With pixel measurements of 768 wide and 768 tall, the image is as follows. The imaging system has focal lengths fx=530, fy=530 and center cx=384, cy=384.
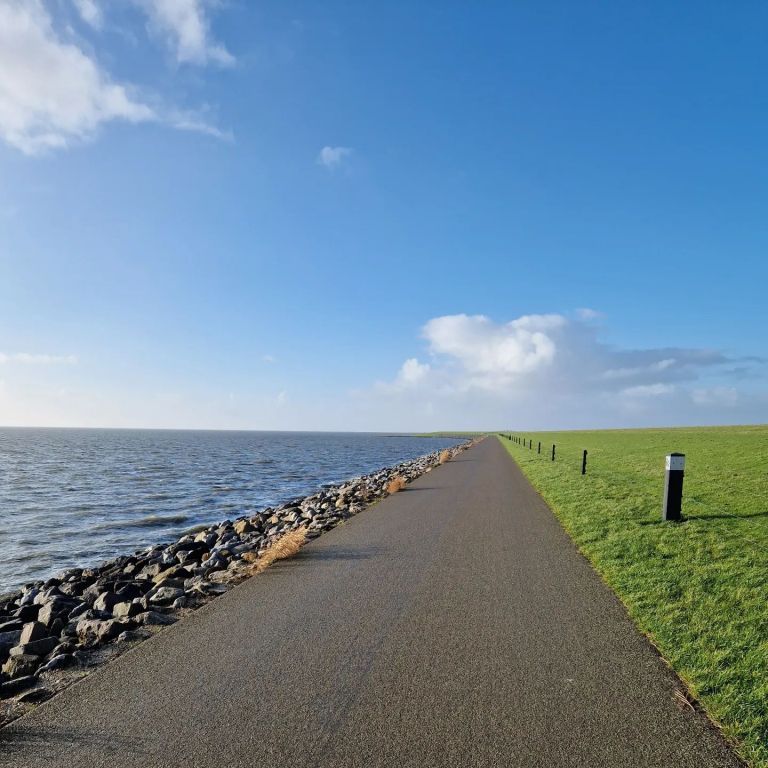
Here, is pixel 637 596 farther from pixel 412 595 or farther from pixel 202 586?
pixel 202 586

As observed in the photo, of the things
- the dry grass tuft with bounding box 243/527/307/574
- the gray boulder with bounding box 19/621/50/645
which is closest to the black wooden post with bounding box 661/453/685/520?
the dry grass tuft with bounding box 243/527/307/574

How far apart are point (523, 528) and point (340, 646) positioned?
655 cm

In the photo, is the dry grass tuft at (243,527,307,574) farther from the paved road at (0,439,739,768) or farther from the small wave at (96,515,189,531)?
the small wave at (96,515,189,531)

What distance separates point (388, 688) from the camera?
155 inches

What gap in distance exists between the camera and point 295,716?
3.57 meters

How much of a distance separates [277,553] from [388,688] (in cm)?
466

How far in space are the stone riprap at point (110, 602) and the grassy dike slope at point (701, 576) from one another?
4978 millimetres

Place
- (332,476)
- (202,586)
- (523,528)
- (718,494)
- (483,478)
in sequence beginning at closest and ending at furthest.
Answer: (202,586)
(523,528)
(718,494)
(483,478)
(332,476)

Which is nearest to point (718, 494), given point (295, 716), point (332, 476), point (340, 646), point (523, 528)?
point (523, 528)

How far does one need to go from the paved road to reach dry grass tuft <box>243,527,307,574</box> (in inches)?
35.3

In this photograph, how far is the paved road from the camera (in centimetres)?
320

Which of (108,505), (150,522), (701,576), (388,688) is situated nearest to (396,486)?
(150,522)

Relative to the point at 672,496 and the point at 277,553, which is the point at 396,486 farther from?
the point at 277,553

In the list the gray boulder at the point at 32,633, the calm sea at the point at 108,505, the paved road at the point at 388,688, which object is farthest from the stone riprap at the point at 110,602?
the calm sea at the point at 108,505
